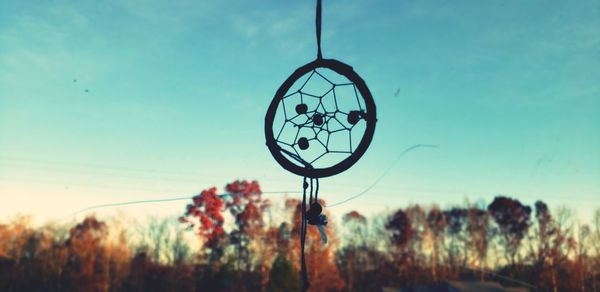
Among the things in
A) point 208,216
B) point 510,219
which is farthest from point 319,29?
point 510,219

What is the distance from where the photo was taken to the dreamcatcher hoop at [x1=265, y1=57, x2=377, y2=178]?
3.26 meters

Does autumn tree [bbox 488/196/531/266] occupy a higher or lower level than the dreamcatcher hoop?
lower

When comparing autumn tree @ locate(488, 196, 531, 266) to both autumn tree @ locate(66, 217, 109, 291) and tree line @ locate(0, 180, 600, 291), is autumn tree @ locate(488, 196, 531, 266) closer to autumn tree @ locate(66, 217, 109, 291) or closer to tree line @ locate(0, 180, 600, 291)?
tree line @ locate(0, 180, 600, 291)

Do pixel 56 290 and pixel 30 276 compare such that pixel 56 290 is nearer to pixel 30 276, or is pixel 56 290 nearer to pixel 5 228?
pixel 30 276

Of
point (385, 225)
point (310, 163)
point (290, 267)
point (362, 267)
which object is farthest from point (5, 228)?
point (310, 163)

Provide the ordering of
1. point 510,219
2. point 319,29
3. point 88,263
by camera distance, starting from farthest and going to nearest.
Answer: point 510,219 → point 88,263 → point 319,29

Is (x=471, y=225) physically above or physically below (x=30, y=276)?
above

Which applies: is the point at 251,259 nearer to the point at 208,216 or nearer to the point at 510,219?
the point at 208,216

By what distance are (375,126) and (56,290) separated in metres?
53.8

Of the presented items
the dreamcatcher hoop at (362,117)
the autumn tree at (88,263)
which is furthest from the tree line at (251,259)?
the dreamcatcher hoop at (362,117)

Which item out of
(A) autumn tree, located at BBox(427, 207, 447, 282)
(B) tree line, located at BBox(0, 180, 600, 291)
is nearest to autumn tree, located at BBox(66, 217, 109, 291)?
(B) tree line, located at BBox(0, 180, 600, 291)

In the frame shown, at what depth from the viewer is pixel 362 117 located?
11.0 feet

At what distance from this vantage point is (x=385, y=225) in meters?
64.1

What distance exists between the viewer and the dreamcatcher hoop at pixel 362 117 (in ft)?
10.7
